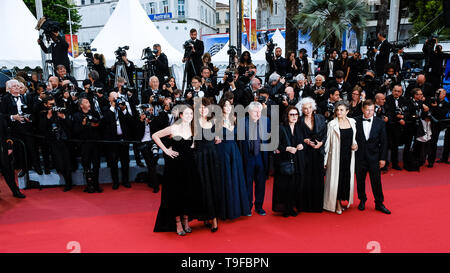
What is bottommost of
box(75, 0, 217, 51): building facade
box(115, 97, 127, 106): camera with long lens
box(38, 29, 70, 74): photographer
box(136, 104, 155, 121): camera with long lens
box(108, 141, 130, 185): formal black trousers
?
box(108, 141, 130, 185): formal black trousers

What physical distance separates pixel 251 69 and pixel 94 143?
3.49 metres

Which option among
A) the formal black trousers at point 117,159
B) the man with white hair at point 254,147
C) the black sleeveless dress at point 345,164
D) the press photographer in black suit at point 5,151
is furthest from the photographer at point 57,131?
the black sleeveless dress at point 345,164

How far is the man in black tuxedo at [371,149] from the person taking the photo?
4883mm

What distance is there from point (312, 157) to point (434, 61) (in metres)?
7.07

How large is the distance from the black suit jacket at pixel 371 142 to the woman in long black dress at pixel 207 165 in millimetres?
2128

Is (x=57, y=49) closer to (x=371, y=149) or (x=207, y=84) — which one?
(x=207, y=84)

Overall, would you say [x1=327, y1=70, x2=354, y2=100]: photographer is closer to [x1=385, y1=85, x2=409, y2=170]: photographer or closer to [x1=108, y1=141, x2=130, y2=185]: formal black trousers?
[x1=385, y1=85, x2=409, y2=170]: photographer

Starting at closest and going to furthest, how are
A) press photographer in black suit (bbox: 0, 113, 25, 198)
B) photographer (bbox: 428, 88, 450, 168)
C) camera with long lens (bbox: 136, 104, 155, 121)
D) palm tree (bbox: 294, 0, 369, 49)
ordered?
press photographer in black suit (bbox: 0, 113, 25, 198) → camera with long lens (bbox: 136, 104, 155, 121) → photographer (bbox: 428, 88, 450, 168) → palm tree (bbox: 294, 0, 369, 49)

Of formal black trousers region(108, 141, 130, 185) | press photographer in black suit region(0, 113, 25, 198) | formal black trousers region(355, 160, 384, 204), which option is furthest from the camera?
formal black trousers region(108, 141, 130, 185)

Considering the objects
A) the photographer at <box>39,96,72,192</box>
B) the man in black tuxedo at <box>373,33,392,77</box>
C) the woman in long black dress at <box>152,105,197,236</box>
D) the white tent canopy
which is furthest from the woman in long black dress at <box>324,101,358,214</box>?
the white tent canopy

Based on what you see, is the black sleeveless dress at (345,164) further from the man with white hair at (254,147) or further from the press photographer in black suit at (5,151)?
the press photographer in black suit at (5,151)

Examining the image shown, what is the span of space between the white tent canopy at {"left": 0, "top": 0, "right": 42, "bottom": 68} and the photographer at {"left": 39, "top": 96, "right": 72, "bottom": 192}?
8.33 m

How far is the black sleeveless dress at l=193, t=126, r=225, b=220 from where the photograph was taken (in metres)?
4.23
